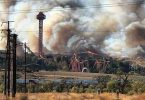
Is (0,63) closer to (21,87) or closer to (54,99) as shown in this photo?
(21,87)

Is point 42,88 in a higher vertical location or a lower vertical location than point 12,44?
lower

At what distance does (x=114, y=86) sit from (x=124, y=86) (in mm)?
2631

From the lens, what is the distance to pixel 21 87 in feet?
346

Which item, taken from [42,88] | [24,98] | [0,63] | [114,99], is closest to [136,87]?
[42,88]

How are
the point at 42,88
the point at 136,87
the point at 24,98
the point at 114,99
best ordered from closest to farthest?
the point at 24,98
the point at 114,99
the point at 136,87
the point at 42,88

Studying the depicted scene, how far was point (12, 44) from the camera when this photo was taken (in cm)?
6250

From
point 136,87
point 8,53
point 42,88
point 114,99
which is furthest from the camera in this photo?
point 42,88

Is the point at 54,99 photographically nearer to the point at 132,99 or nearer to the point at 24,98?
the point at 24,98

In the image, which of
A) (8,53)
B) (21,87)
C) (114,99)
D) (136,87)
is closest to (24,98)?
(114,99)

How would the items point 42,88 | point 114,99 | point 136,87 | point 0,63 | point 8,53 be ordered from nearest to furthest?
point 114,99, point 8,53, point 136,87, point 42,88, point 0,63

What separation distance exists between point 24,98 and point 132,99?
37.4 ft

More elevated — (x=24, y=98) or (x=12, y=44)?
(x=12, y=44)

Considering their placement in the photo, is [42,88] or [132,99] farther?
[42,88]

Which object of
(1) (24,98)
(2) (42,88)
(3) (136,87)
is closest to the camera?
(1) (24,98)
